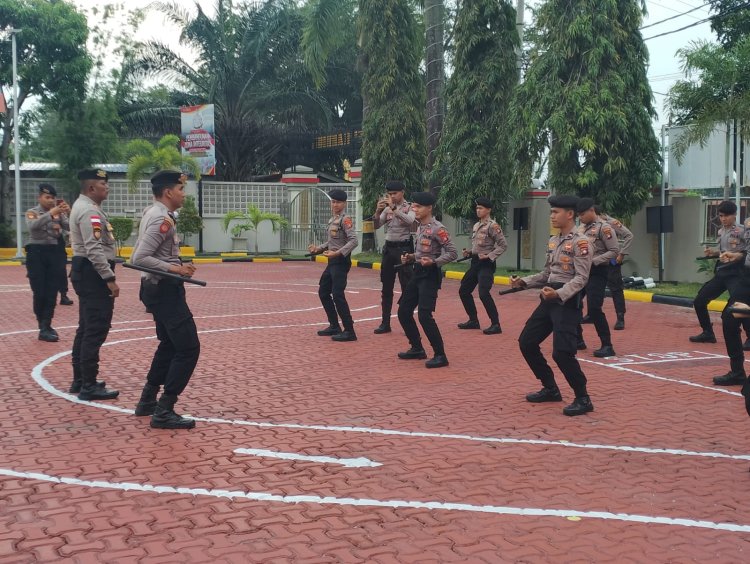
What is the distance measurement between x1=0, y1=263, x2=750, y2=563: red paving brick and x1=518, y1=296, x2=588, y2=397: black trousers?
34 centimetres

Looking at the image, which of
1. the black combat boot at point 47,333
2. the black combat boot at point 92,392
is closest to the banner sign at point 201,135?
the black combat boot at point 47,333

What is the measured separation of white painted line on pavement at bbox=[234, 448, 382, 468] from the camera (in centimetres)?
548

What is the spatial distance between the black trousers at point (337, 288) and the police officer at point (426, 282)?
4.49 ft

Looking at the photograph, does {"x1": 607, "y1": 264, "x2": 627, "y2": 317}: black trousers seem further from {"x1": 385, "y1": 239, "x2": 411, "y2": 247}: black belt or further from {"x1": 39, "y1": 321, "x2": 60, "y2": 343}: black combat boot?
{"x1": 39, "y1": 321, "x2": 60, "y2": 343}: black combat boot

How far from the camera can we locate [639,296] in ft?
54.0

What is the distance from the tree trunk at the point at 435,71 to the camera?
2312 centimetres

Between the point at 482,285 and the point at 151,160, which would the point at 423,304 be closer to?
the point at 482,285

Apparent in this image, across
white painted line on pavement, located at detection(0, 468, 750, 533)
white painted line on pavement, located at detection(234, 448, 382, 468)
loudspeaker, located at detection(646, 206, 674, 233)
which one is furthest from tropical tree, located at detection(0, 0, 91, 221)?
white painted line on pavement, located at detection(0, 468, 750, 533)

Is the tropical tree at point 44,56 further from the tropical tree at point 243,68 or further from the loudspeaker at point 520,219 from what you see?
the loudspeaker at point 520,219

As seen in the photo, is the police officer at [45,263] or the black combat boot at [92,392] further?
the police officer at [45,263]

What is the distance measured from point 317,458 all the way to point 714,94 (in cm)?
1468

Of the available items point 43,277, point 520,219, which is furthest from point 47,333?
point 520,219

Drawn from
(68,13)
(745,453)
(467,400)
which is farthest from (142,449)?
(68,13)

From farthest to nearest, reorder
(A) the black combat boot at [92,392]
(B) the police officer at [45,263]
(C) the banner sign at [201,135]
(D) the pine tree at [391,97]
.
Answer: (C) the banner sign at [201,135], (D) the pine tree at [391,97], (B) the police officer at [45,263], (A) the black combat boot at [92,392]
